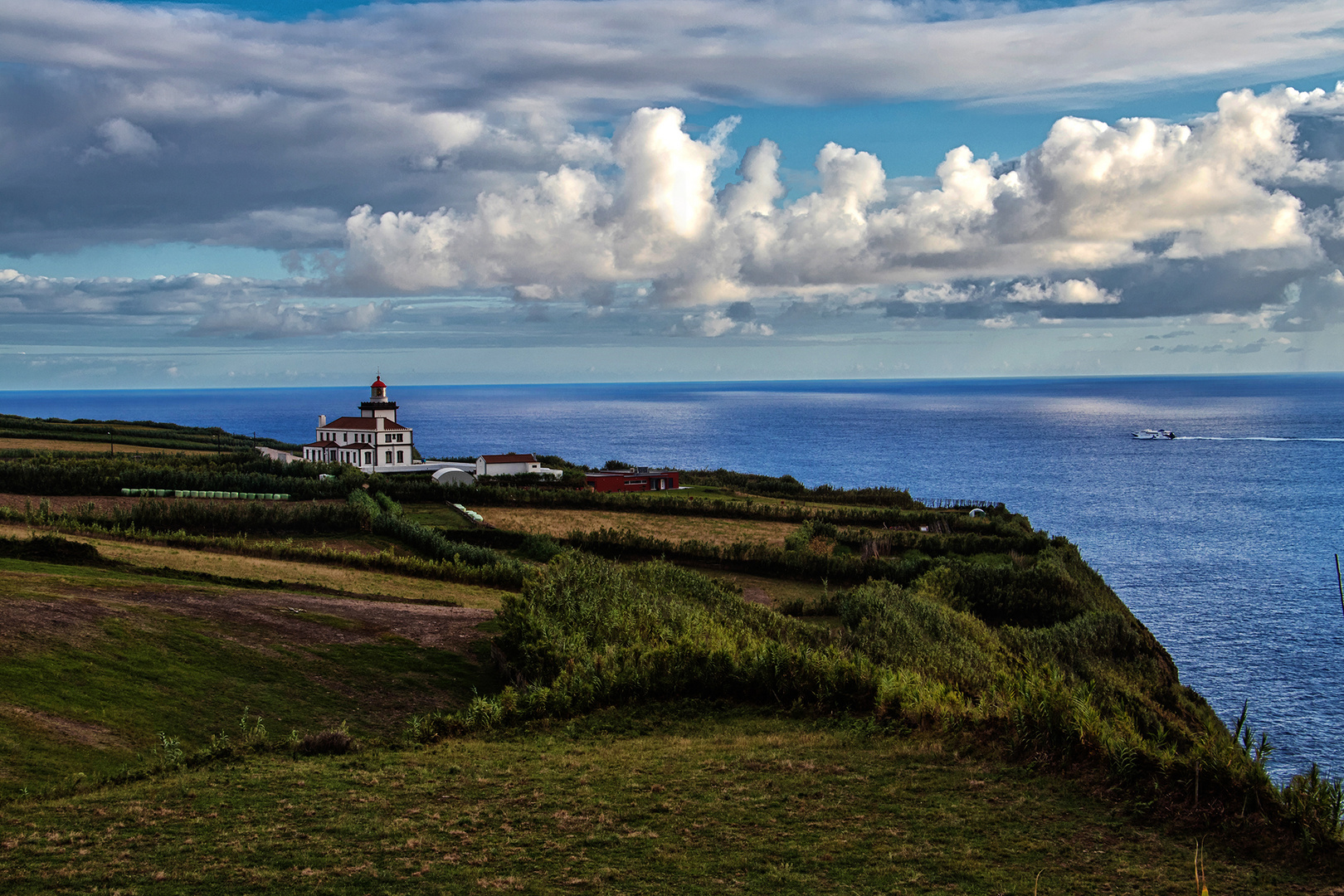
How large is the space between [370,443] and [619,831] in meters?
80.6

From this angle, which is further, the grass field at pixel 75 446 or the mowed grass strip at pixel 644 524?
the grass field at pixel 75 446

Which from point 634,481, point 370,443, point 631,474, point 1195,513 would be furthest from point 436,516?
point 1195,513

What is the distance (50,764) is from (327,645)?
9.73m

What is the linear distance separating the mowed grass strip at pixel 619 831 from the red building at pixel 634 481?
208 ft

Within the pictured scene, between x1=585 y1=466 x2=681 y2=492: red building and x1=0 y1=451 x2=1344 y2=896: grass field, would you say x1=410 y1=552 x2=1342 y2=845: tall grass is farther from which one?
x1=585 y1=466 x2=681 y2=492: red building

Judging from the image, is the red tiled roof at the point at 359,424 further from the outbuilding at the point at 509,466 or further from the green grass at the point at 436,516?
the green grass at the point at 436,516

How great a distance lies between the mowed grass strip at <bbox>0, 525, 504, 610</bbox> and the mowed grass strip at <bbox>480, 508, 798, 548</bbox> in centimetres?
1765

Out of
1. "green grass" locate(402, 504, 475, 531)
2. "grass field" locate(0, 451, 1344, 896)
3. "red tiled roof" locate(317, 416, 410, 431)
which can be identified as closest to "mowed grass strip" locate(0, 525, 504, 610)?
"grass field" locate(0, 451, 1344, 896)

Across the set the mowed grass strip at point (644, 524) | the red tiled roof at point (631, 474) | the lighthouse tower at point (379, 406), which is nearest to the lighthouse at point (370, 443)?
the lighthouse tower at point (379, 406)

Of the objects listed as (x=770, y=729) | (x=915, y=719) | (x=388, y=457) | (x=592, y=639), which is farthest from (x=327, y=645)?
(x=388, y=457)

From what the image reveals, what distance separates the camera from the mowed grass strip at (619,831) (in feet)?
34.9

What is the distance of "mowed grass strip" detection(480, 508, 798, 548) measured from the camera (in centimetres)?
5684

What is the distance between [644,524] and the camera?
60.6 metres

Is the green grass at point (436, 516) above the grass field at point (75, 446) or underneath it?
underneath
